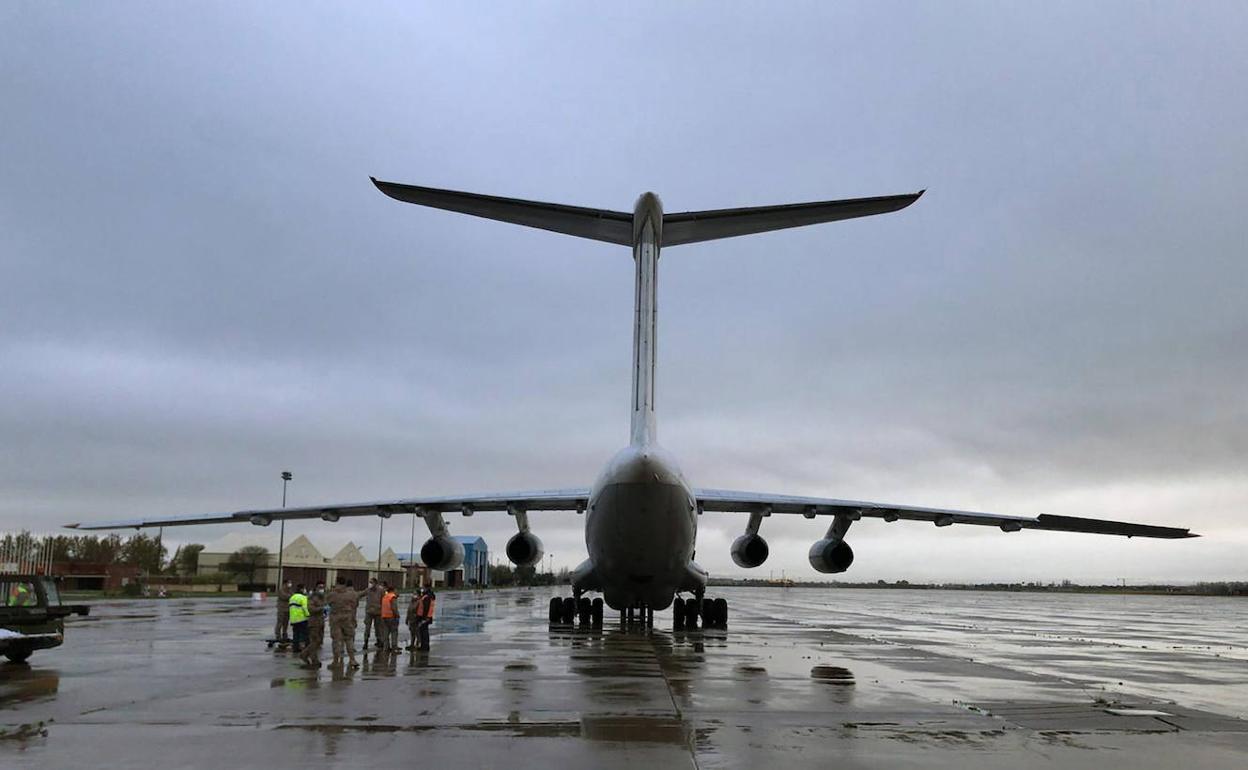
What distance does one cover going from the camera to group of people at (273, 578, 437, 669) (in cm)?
1244

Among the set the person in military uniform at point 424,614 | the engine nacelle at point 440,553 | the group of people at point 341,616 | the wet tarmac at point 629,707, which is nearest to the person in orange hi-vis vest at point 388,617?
the group of people at point 341,616

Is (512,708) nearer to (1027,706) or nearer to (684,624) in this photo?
(1027,706)

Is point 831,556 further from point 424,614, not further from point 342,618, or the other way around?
point 342,618

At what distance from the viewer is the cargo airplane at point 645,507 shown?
14461 mm

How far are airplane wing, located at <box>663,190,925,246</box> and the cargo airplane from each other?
0.02 m

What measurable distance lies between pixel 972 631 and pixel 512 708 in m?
16.8

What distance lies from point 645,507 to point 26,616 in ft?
28.4

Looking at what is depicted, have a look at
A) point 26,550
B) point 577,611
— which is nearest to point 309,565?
point 26,550

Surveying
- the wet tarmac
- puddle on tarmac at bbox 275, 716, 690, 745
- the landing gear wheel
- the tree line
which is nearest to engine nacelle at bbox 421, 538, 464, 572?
the wet tarmac

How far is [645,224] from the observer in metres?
15.9

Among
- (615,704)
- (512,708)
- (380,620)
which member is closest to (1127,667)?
(615,704)

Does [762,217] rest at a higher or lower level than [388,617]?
higher

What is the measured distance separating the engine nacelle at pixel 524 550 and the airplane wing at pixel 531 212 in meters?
7.51

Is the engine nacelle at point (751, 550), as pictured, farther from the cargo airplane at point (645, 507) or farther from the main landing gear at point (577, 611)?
the main landing gear at point (577, 611)
